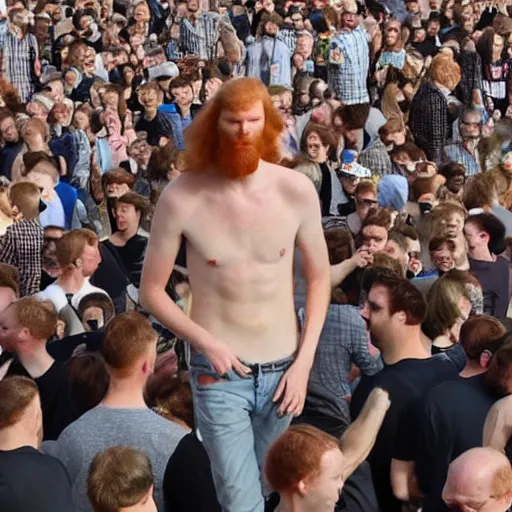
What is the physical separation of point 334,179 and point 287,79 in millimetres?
6081

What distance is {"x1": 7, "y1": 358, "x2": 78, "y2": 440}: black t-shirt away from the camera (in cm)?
521

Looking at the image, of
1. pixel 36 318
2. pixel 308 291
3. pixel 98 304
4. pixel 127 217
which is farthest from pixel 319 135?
pixel 308 291

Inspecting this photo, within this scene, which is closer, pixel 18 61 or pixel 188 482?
pixel 188 482

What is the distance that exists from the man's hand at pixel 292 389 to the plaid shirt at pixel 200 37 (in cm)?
1322

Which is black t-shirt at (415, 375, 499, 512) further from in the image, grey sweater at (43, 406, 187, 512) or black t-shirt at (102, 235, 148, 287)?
black t-shirt at (102, 235, 148, 287)

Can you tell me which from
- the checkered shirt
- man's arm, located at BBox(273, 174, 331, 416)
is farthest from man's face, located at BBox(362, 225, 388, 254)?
man's arm, located at BBox(273, 174, 331, 416)

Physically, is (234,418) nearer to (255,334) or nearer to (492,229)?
(255,334)

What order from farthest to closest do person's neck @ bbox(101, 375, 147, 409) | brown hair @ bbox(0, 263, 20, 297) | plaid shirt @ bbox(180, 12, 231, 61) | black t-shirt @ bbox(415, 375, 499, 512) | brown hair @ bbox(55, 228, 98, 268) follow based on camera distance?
plaid shirt @ bbox(180, 12, 231, 61)
brown hair @ bbox(55, 228, 98, 268)
brown hair @ bbox(0, 263, 20, 297)
black t-shirt @ bbox(415, 375, 499, 512)
person's neck @ bbox(101, 375, 147, 409)

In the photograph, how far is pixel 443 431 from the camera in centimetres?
484

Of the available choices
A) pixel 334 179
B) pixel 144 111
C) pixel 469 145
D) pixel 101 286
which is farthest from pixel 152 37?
pixel 101 286

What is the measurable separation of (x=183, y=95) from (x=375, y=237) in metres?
5.18

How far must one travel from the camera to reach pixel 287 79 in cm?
1531

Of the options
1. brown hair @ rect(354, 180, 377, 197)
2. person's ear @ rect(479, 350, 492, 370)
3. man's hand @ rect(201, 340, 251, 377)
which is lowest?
brown hair @ rect(354, 180, 377, 197)

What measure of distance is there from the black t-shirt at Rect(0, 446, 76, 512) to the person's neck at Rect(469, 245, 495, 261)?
152 inches
